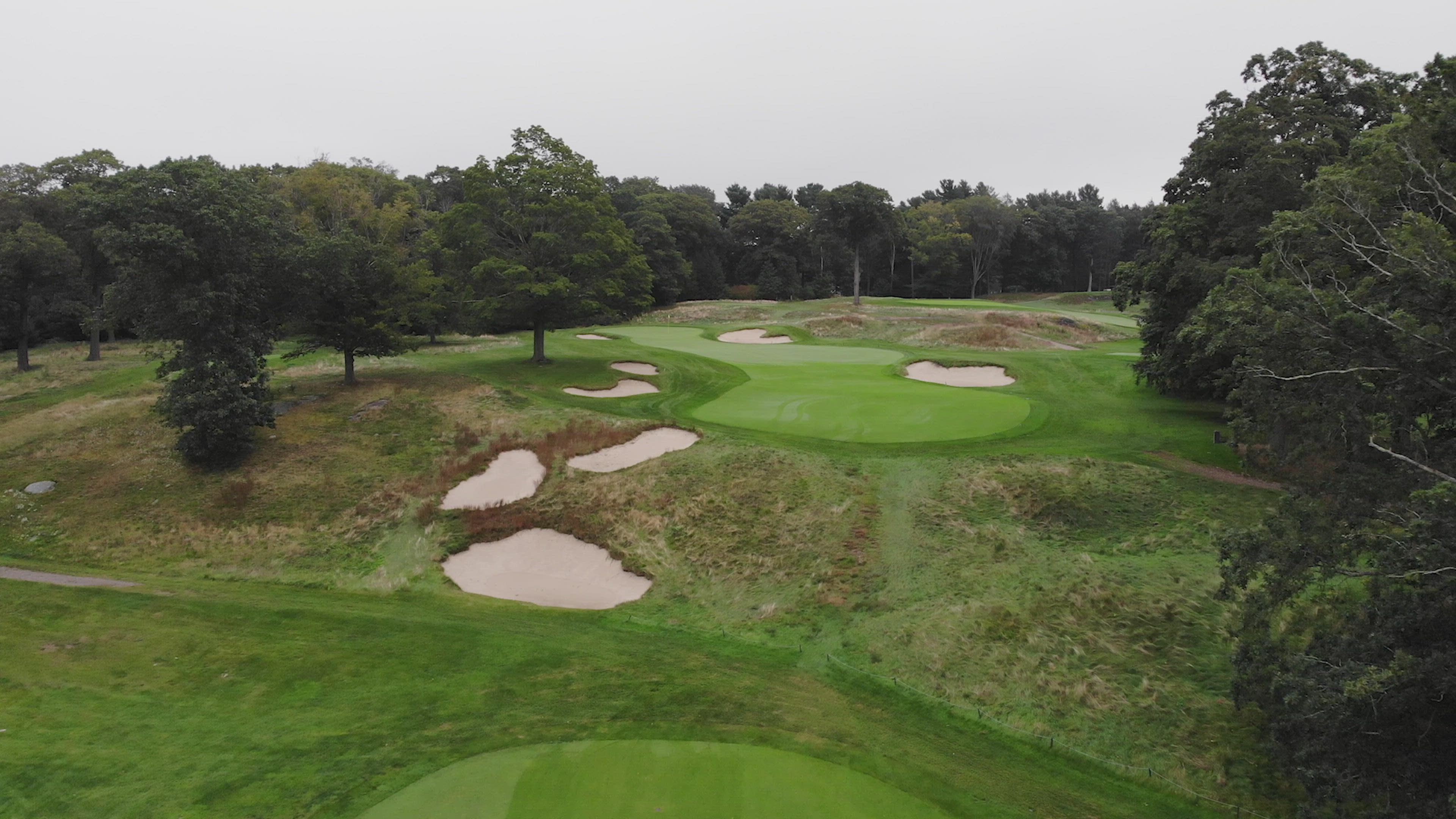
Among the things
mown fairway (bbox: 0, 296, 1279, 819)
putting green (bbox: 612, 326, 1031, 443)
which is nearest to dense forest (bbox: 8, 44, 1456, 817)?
mown fairway (bbox: 0, 296, 1279, 819)

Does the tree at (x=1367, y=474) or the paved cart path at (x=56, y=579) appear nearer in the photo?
the tree at (x=1367, y=474)

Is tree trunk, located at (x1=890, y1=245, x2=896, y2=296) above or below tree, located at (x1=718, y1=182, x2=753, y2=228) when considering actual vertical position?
below

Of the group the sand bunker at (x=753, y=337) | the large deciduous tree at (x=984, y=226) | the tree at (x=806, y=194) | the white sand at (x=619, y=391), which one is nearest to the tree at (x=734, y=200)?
the tree at (x=806, y=194)

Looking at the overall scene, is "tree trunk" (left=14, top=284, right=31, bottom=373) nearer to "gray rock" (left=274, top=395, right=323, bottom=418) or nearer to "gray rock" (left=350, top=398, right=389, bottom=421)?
"gray rock" (left=274, top=395, right=323, bottom=418)

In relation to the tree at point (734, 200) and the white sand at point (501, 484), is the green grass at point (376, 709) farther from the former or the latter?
the tree at point (734, 200)

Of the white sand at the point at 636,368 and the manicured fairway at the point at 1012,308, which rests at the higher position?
the manicured fairway at the point at 1012,308

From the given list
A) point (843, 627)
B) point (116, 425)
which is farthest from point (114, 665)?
point (116, 425)

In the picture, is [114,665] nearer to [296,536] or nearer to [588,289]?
[296,536]
